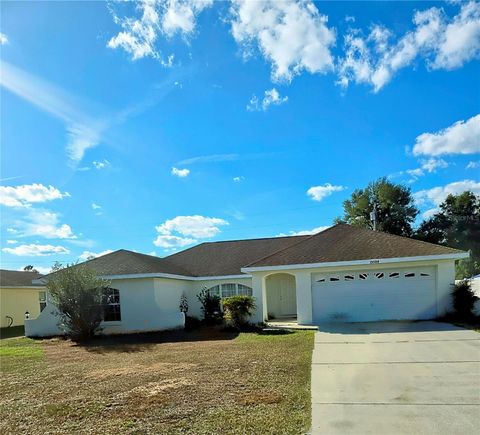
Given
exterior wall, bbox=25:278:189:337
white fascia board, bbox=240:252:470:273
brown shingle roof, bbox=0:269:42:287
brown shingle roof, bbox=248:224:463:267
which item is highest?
brown shingle roof, bbox=248:224:463:267

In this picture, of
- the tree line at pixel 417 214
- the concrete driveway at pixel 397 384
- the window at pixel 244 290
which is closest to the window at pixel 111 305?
the window at pixel 244 290

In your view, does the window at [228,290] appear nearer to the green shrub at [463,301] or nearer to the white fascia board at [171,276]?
the white fascia board at [171,276]

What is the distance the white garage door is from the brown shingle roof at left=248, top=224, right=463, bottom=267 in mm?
685

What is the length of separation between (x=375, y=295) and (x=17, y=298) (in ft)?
72.5

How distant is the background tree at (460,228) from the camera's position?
45.4 m

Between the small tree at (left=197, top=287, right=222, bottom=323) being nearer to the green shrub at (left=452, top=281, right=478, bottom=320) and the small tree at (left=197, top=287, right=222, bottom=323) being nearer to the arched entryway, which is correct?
the arched entryway

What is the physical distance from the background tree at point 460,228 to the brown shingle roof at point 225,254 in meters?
25.6

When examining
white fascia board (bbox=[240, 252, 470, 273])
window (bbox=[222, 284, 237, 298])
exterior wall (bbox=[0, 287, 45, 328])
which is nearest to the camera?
white fascia board (bbox=[240, 252, 470, 273])

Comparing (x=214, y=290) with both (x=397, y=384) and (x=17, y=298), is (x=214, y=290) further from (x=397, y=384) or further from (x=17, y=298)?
(x=397, y=384)

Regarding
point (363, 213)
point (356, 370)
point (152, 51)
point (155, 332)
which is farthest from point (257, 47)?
point (363, 213)

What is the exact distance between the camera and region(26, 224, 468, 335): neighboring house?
16.6 meters

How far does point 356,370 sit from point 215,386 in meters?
2.79

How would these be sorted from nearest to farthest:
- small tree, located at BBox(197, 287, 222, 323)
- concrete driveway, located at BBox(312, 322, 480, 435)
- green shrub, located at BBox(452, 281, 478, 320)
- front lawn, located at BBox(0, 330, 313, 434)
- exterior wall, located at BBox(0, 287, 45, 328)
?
concrete driveway, located at BBox(312, 322, 480, 435) → front lawn, located at BBox(0, 330, 313, 434) → green shrub, located at BBox(452, 281, 478, 320) → small tree, located at BBox(197, 287, 222, 323) → exterior wall, located at BBox(0, 287, 45, 328)

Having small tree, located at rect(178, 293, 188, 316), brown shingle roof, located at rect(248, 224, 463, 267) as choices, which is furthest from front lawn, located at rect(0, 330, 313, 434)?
small tree, located at rect(178, 293, 188, 316)
